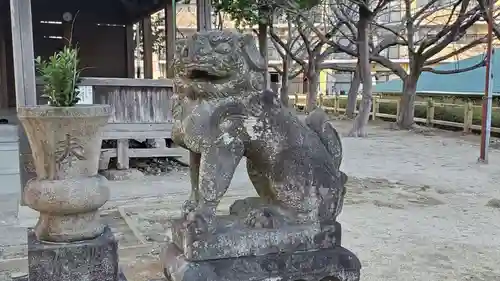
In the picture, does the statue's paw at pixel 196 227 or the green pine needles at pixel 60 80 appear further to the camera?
the green pine needles at pixel 60 80

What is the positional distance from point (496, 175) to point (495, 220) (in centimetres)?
279

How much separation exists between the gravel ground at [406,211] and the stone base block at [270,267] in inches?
35.1

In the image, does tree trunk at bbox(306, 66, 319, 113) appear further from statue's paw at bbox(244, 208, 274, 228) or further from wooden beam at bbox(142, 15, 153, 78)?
statue's paw at bbox(244, 208, 274, 228)

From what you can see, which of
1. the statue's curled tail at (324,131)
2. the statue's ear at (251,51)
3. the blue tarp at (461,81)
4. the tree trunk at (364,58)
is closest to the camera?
the statue's ear at (251,51)

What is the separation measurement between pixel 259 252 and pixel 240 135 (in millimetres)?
551

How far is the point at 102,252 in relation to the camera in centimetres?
287

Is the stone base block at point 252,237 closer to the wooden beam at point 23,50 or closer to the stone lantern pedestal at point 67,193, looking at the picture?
the stone lantern pedestal at point 67,193

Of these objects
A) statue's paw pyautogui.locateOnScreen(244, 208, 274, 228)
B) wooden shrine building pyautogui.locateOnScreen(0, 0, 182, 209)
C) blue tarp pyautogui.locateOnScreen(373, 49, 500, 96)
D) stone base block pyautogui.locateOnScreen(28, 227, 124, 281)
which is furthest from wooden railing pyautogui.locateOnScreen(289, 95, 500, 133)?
stone base block pyautogui.locateOnScreen(28, 227, 124, 281)

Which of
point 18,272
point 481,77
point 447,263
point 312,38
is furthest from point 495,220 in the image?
point 312,38

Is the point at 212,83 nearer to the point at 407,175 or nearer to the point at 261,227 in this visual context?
the point at 261,227

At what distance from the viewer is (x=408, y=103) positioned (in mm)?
14273

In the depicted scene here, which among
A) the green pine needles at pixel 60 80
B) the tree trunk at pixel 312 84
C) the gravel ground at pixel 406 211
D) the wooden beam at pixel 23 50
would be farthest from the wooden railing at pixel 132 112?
the tree trunk at pixel 312 84

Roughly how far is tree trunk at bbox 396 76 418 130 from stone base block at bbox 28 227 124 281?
12459mm

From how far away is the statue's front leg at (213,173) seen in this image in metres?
2.30
